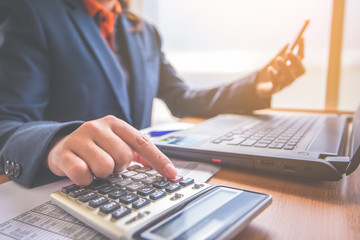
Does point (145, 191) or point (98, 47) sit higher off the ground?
point (98, 47)

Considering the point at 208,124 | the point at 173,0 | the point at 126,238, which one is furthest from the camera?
the point at 173,0

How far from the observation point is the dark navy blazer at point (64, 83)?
18.1 inches

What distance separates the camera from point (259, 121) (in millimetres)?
713

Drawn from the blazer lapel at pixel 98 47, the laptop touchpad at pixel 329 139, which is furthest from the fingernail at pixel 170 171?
the blazer lapel at pixel 98 47

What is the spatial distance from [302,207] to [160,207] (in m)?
0.17

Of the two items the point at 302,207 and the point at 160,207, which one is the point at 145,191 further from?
the point at 302,207

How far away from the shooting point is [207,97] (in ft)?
3.23

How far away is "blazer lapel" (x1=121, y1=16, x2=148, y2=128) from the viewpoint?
960mm

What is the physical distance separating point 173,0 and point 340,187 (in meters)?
1.90

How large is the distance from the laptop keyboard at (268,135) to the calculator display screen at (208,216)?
17cm

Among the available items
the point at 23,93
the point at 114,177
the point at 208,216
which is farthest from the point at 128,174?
the point at 23,93

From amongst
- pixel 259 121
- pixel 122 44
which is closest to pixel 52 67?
pixel 122 44

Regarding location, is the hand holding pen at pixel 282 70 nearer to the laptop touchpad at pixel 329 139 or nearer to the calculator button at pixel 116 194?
the laptop touchpad at pixel 329 139

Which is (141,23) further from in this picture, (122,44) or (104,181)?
(104,181)
